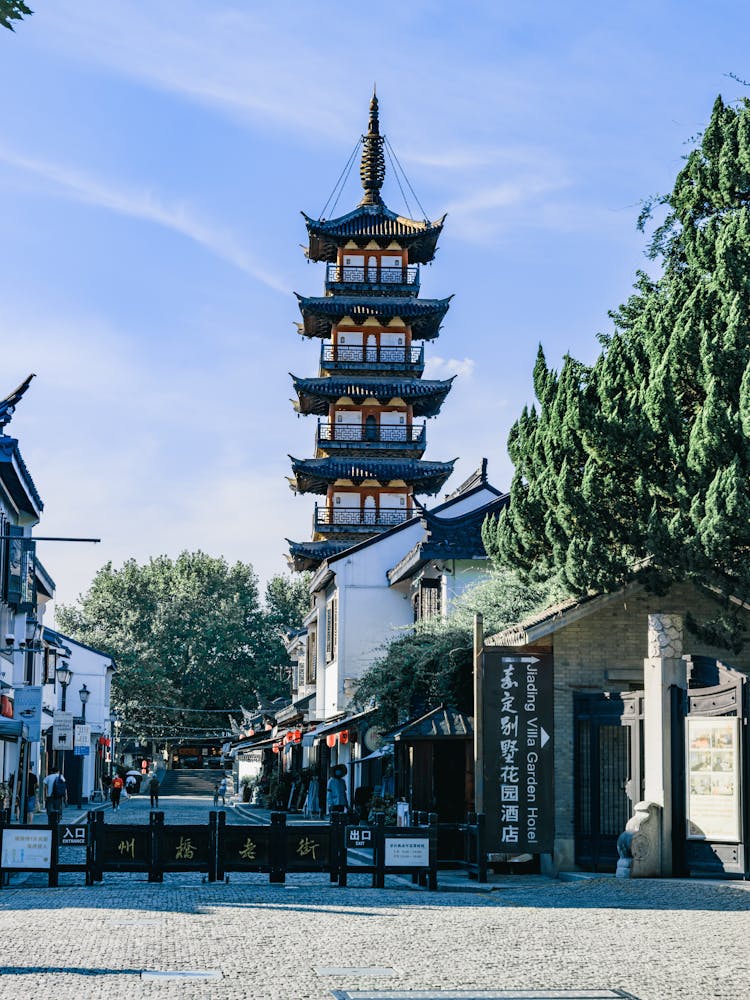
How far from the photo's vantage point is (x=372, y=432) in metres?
62.2

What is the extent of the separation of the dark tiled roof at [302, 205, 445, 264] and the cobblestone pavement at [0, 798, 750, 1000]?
49.0 metres

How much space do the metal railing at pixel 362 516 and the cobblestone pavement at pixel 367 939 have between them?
42.3 metres

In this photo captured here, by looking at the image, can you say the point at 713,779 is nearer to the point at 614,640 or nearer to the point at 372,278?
the point at 614,640

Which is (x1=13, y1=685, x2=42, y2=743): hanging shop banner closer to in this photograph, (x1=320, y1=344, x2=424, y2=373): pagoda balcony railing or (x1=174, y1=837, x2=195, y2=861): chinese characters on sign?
(x1=174, y1=837, x2=195, y2=861): chinese characters on sign

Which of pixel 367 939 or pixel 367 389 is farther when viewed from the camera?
pixel 367 389

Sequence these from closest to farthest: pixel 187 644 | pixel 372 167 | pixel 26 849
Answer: pixel 26 849, pixel 372 167, pixel 187 644

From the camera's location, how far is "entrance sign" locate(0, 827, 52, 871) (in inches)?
693

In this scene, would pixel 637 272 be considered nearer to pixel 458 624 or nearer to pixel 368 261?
pixel 458 624

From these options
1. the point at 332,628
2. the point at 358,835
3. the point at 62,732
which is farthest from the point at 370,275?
the point at 358,835

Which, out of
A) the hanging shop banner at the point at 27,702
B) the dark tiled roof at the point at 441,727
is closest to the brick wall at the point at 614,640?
the dark tiled roof at the point at 441,727

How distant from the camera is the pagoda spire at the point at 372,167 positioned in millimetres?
68375

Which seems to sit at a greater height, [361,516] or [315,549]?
→ [361,516]

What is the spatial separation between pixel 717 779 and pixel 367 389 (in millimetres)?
45233

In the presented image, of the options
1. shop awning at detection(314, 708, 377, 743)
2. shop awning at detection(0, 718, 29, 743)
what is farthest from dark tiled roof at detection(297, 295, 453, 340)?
shop awning at detection(0, 718, 29, 743)
